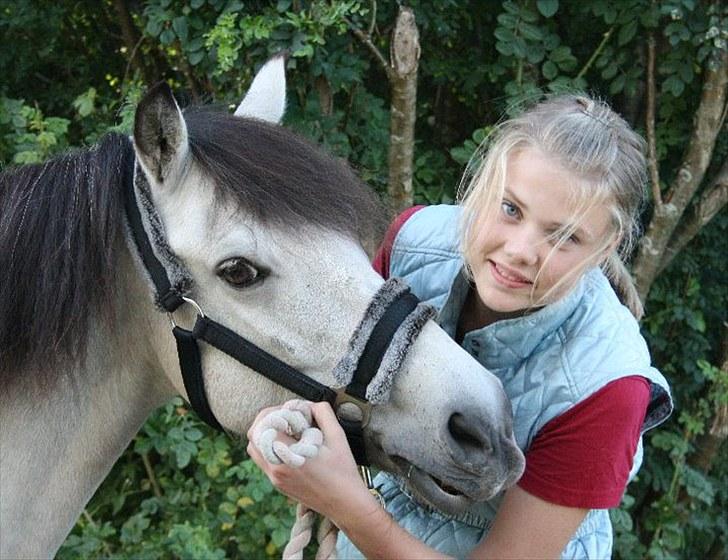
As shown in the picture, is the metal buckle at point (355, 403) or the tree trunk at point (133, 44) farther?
the tree trunk at point (133, 44)

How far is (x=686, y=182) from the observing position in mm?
3275

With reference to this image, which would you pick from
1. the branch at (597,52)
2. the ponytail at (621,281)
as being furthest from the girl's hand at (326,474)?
the branch at (597,52)

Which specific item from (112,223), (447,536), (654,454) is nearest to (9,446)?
(112,223)

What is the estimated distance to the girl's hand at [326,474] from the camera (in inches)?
49.6

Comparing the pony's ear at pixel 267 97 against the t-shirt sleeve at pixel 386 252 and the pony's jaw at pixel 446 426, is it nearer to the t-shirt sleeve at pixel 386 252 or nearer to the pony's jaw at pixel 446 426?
the t-shirt sleeve at pixel 386 252

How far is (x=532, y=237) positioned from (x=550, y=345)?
0.69 ft

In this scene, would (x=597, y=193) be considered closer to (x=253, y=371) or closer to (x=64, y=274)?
(x=253, y=371)

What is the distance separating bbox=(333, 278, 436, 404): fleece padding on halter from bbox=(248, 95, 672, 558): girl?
0.24 feet

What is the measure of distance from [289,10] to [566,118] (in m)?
1.61

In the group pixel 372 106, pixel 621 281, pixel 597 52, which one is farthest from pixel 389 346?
pixel 597 52

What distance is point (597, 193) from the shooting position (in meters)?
1.35

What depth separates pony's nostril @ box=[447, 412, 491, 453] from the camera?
1.27 metres

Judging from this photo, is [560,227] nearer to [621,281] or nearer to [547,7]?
[621,281]

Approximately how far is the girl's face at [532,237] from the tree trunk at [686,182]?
2.05 meters
